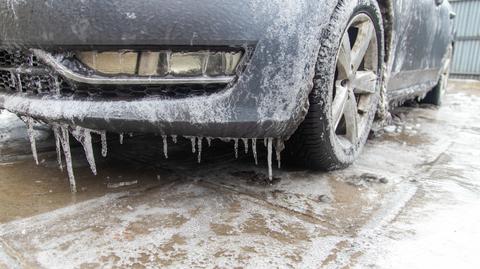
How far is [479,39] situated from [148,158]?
12.0m

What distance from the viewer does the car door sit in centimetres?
261

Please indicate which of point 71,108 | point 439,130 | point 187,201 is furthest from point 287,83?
point 439,130

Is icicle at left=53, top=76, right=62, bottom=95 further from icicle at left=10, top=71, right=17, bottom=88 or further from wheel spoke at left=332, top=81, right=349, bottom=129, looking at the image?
wheel spoke at left=332, top=81, right=349, bottom=129

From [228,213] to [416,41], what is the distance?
6.94 feet

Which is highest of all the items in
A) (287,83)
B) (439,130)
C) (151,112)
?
(287,83)

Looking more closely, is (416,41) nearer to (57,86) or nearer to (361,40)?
(361,40)

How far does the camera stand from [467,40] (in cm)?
1188

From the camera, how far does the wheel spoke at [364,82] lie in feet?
7.17

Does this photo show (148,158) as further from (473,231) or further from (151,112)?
(473,231)

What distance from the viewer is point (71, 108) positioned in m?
1.59

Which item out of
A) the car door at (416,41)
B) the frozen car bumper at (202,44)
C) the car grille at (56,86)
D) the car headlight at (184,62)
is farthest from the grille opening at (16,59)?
the car door at (416,41)

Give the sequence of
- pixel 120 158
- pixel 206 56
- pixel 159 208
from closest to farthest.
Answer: pixel 206 56
pixel 159 208
pixel 120 158

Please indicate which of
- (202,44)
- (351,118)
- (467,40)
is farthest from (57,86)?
(467,40)

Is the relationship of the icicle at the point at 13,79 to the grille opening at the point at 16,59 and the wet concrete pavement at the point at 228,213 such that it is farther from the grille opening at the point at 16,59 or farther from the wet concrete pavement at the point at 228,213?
the wet concrete pavement at the point at 228,213
